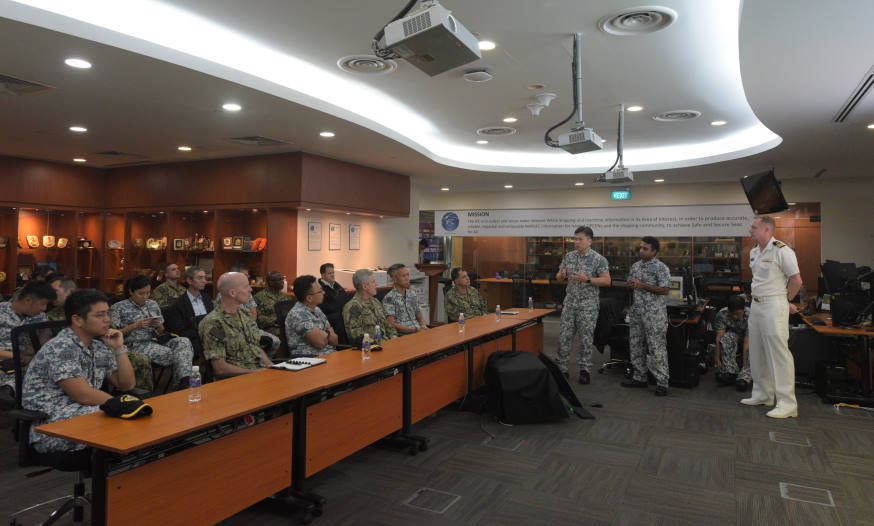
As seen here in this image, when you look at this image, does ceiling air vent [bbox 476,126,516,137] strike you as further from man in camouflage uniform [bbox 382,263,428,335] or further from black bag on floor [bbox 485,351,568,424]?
black bag on floor [bbox 485,351,568,424]

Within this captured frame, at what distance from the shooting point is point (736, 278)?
409 inches

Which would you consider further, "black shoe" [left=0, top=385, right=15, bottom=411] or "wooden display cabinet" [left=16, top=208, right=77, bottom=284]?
"wooden display cabinet" [left=16, top=208, right=77, bottom=284]

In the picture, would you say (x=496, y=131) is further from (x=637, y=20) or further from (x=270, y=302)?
(x=270, y=302)

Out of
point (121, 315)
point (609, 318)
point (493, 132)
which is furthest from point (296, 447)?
Answer: point (493, 132)

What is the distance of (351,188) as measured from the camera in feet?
26.1

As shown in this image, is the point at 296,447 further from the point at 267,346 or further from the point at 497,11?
the point at 497,11

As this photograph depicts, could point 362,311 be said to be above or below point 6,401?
above

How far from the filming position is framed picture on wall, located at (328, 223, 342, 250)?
838cm

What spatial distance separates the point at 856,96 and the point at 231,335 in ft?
17.3

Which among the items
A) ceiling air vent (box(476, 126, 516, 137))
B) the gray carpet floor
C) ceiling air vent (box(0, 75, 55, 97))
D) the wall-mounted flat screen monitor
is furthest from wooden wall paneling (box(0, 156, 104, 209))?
the wall-mounted flat screen monitor

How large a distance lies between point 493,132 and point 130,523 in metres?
6.19

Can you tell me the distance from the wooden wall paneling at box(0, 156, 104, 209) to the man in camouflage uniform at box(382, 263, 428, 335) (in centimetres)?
567

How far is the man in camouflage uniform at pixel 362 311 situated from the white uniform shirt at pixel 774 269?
11.1 feet

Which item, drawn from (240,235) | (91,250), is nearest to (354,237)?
(240,235)
